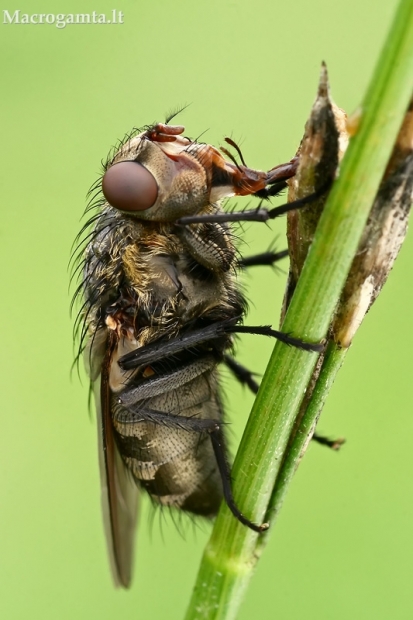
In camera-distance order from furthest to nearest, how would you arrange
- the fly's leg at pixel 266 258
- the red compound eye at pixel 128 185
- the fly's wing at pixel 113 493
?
1. the fly's leg at pixel 266 258
2. the fly's wing at pixel 113 493
3. the red compound eye at pixel 128 185

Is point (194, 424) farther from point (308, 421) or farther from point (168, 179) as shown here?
point (308, 421)

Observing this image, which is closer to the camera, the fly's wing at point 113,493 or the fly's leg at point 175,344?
the fly's leg at point 175,344

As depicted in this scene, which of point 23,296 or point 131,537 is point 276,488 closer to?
point 131,537

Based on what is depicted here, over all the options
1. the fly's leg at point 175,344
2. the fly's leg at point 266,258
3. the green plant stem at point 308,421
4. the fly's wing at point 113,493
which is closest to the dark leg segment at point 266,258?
the fly's leg at point 266,258

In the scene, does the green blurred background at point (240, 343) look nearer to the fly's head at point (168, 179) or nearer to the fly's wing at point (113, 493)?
the fly's wing at point (113, 493)

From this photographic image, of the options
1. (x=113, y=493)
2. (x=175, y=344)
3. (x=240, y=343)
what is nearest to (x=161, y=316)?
(x=175, y=344)
